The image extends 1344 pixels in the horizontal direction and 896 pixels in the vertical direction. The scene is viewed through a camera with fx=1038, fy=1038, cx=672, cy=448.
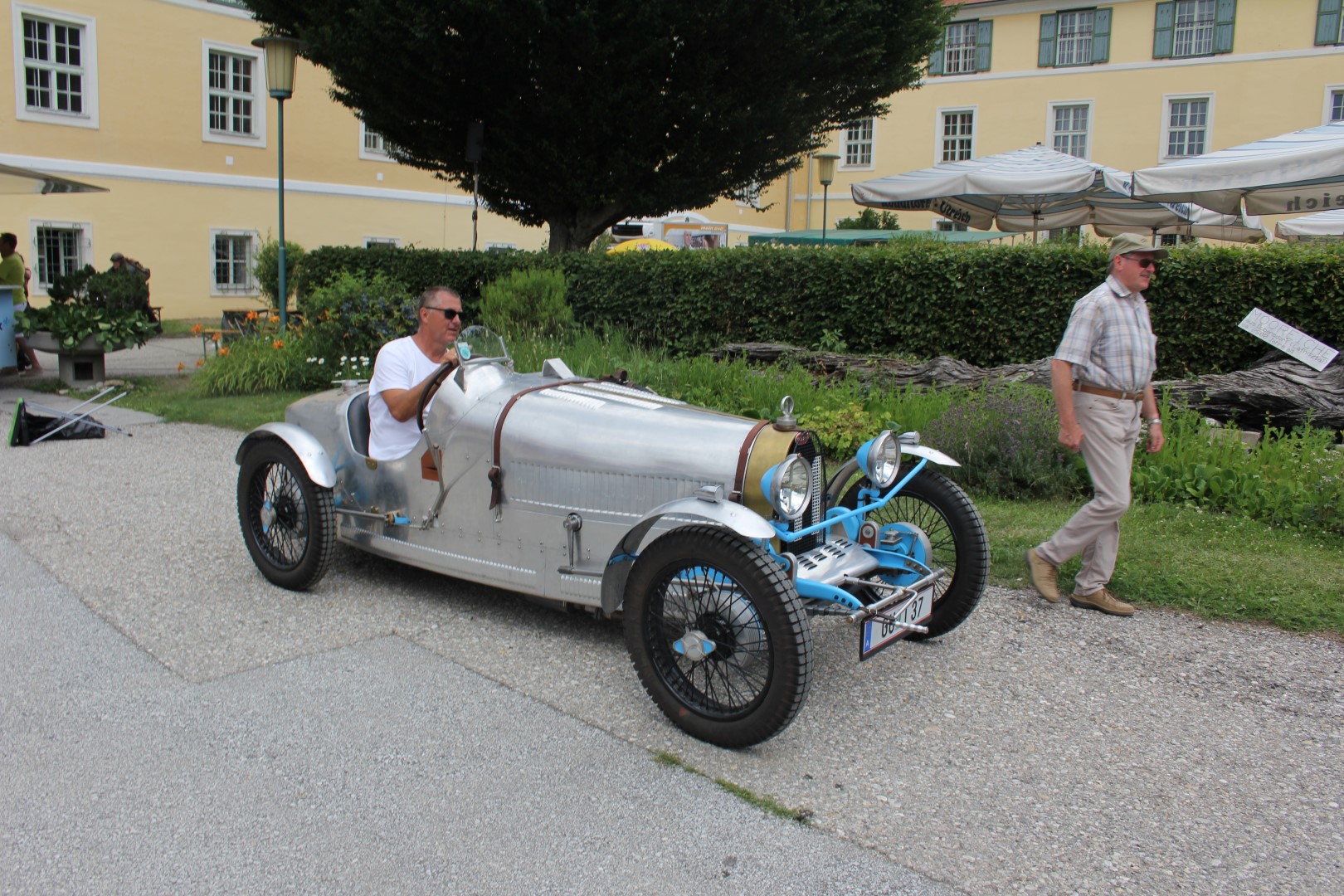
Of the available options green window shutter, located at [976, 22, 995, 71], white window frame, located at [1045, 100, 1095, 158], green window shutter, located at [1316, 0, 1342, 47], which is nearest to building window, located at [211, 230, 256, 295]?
green window shutter, located at [976, 22, 995, 71]

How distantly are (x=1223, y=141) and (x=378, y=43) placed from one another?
2978 cm

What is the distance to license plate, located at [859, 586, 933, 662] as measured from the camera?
371 centimetres

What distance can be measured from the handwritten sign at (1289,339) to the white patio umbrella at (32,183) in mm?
12999

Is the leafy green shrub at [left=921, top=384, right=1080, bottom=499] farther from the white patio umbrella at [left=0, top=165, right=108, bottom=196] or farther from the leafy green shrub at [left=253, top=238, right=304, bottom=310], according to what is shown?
the leafy green shrub at [left=253, top=238, right=304, bottom=310]

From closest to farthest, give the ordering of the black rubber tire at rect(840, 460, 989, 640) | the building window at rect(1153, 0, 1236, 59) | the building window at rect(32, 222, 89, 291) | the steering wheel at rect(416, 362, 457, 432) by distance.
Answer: the black rubber tire at rect(840, 460, 989, 640)
the steering wheel at rect(416, 362, 457, 432)
the building window at rect(32, 222, 89, 291)
the building window at rect(1153, 0, 1236, 59)

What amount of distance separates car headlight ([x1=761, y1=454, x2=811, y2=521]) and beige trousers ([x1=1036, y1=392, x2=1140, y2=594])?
1798 mm

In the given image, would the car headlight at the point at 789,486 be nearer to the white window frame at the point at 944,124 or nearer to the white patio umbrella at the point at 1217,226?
the white patio umbrella at the point at 1217,226

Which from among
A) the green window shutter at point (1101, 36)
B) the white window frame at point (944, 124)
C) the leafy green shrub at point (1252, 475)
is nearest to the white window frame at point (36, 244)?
the leafy green shrub at point (1252, 475)

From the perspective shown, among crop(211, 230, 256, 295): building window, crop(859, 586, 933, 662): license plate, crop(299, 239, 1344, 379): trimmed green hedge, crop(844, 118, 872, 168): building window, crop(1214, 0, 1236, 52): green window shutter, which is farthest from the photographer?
crop(844, 118, 872, 168): building window

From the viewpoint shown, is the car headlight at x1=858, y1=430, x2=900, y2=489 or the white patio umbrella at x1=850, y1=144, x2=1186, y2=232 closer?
the car headlight at x1=858, y1=430, x2=900, y2=489

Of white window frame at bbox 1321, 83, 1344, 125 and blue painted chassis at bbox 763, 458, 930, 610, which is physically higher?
white window frame at bbox 1321, 83, 1344, 125

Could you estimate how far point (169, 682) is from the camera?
164 inches

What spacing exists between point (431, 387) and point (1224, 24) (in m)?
36.0

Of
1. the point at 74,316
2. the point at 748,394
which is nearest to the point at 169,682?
the point at 748,394
